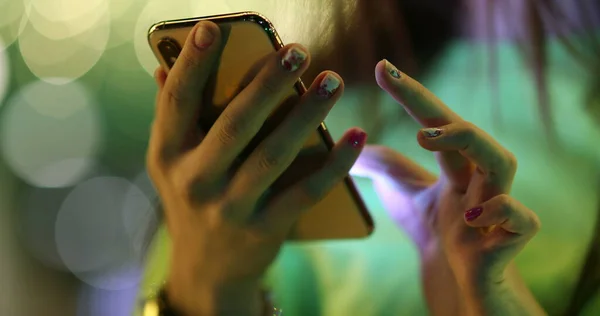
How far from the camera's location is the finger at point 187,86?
0.33m

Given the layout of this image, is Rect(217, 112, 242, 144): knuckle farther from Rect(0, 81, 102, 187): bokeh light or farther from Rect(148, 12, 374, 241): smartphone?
Rect(0, 81, 102, 187): bokeh light

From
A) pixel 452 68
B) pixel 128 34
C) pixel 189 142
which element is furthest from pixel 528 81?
pixel 128 34

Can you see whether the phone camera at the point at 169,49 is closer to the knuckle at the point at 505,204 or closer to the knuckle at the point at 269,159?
the knuckle at the point at 269,159

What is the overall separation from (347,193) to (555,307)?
0.87ft

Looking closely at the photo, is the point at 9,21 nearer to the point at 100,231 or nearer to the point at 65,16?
the point at 65,16

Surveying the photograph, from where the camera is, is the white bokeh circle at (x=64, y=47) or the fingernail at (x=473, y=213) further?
the white bokeh circle at (x=64, y=47)

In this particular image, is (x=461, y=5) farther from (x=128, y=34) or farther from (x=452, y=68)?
(x=128, y=34)

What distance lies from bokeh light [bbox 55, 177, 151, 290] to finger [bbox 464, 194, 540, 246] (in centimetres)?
47

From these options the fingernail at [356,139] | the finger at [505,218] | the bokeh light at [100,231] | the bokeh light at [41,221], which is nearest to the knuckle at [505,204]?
the finger at [505,218]

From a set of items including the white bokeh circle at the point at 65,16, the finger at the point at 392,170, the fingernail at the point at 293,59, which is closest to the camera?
the fingernail at the point at 293,59

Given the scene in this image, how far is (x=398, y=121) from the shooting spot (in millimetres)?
549

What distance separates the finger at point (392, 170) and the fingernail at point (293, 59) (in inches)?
7.4

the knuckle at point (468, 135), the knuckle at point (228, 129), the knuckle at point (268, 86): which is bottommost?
the knuckle at point (468, 135)

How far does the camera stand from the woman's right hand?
0.33m
